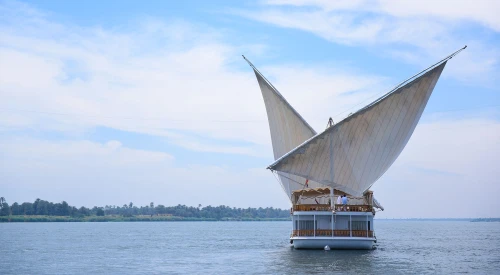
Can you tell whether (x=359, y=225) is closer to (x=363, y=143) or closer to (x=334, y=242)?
(x=334, y=242)

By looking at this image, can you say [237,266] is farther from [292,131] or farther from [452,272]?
[292,131]

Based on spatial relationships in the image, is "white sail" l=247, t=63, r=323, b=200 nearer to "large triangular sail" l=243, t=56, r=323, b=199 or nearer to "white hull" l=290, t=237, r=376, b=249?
"large triangular sail" l=243, t=56, r=323, b=199

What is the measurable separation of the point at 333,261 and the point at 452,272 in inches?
374

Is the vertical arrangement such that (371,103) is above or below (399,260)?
above

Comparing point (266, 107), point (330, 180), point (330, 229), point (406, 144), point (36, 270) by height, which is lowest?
point (36, 270)

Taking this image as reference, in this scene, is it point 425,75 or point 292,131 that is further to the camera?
point 292,131

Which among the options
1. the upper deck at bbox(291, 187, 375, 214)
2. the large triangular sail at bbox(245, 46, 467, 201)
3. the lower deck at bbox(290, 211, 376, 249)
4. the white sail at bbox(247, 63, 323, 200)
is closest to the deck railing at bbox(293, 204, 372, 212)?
the upper deck at bbox(291, 187, 375, 214)

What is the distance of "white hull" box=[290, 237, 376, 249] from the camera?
54938mm

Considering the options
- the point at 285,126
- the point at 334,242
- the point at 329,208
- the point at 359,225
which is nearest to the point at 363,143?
the point at 329,208

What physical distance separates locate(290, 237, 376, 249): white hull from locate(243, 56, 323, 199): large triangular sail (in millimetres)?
14825

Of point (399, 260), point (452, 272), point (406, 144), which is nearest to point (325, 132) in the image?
point (406, 144)

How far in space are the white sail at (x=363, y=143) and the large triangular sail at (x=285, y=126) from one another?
31.9ft

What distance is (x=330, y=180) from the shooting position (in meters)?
61.3

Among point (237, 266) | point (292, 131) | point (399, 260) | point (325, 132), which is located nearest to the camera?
point (237, 266)
